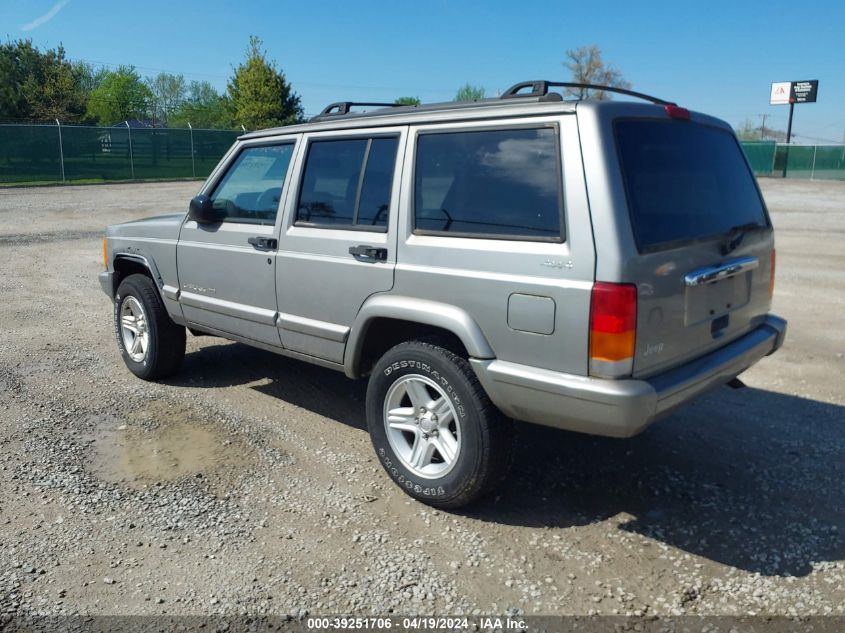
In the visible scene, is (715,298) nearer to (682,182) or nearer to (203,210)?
(682,182)

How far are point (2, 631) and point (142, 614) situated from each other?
0.52 meters

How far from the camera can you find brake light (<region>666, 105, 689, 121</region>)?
353 cm

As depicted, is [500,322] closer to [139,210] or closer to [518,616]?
[518,616]

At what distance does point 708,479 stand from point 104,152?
2965 cm

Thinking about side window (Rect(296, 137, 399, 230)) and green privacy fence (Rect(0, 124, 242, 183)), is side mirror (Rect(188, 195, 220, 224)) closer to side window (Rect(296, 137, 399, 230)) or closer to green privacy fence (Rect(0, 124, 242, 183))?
side window (Rect(296, 137, 399, 230))

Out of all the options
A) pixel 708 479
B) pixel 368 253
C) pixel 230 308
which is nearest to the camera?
pixel 368 253

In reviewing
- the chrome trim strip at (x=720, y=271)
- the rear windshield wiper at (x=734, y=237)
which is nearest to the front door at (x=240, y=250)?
the chrome trim strip at (x=720, y=271)

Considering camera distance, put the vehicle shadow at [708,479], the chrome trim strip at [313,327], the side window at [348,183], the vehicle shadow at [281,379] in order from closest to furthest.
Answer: the vehicle shadow at [708,479], the side window at [348,183], the chrome trim strip at [313,327], the vehicle shadow at [281,379]

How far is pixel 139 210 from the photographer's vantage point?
63.2 ft

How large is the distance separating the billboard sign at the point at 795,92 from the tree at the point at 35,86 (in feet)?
171

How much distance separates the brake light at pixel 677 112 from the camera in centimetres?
353

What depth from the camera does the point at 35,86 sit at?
39.7 meters

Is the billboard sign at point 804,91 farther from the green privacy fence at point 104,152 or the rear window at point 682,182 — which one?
the rear window at point 682,182

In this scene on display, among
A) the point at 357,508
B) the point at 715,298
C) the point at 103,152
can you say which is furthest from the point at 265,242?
the point at 103,152
